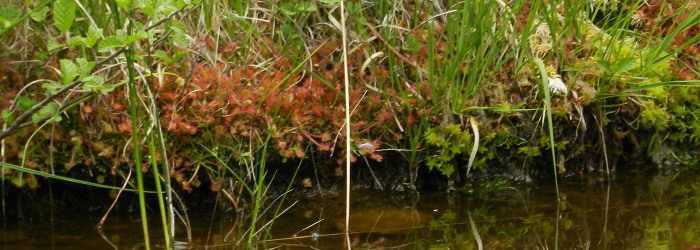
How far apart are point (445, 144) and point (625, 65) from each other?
2.77 feet

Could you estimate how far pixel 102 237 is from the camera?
2.97 meters

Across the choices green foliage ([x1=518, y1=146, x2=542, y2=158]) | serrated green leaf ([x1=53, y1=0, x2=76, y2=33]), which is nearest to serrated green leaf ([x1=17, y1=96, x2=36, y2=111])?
serrated green leaf ([x1=53, y1=0, x2=76, y2=33])

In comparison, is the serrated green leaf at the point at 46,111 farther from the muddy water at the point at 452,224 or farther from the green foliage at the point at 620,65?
the green foliage at the point at 620,65

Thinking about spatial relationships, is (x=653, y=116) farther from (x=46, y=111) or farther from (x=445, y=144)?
(x=46, y=111)

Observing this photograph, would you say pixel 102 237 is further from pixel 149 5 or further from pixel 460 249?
pixel 460 249

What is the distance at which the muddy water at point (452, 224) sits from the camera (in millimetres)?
2904

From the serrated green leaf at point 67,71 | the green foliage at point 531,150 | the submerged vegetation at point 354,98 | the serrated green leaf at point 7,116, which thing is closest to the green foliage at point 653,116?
the submerged vegetation at point 354,98

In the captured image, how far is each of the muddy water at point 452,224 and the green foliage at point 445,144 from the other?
0.45 feet

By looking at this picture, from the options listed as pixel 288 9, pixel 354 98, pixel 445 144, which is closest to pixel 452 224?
pixel 445 144

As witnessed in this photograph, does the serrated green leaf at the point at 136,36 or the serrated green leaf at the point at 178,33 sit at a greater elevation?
the serrated green leaf at the point at 178,33

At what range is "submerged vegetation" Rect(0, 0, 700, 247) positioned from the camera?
315cm

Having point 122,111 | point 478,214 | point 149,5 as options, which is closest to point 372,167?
point 478,214

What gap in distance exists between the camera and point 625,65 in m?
3.53

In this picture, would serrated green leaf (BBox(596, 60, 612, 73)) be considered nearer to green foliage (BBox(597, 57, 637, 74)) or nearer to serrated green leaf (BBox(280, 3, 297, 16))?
green foliage (BBox(597, 57, 637, 74))
